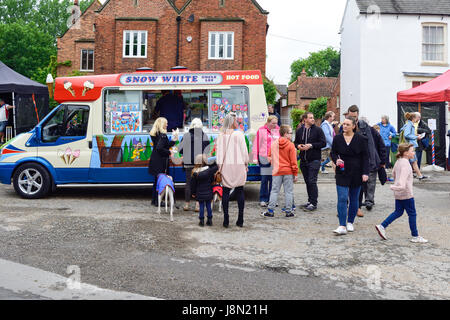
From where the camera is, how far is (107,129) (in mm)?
10250

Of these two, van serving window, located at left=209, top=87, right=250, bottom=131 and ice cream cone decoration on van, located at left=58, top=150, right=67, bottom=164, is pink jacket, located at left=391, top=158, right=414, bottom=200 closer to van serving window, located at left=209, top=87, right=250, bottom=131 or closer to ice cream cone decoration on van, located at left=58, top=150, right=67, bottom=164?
van serving window, located at left=209, top=87, right=250, bottom=131

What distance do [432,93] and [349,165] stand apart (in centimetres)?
582

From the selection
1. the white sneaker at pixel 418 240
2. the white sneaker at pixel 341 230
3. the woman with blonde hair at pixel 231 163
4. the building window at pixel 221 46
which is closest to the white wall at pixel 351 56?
the building window at pixel 221 46

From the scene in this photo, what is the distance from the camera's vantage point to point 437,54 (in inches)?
948

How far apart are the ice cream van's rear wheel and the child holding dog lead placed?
4.05 meters

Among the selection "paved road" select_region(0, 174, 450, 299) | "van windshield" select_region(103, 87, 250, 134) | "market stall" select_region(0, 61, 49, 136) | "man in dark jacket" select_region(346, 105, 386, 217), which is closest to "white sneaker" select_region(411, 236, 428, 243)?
"paved road" select_region(0, 174, 450, 299)

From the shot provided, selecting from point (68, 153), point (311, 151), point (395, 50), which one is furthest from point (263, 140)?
point (395, 50)

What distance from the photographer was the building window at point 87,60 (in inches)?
1406

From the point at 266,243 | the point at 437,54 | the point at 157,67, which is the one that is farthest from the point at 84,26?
the point at 266,243

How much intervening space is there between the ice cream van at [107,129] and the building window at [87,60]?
87.9 feet

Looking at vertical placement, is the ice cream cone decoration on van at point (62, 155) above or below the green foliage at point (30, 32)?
below

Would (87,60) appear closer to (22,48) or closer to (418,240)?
(22,48)

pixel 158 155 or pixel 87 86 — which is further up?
pixel 87 86

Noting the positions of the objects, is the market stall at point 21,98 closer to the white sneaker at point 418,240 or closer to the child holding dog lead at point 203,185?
the child holding dog lead at point 203,185
